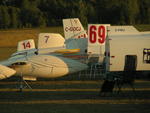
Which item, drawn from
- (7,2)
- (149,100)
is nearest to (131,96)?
(149,100)

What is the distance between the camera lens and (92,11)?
73500 mm

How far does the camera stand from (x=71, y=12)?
2808 inches

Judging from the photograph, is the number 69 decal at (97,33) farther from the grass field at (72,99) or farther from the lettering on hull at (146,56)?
the lettering on hull at (146,56)

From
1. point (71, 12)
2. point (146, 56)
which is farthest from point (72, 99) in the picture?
point (71, 12)

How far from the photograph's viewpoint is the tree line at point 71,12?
67188 millimetres

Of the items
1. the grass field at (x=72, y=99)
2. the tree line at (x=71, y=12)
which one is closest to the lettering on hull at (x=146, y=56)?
the grass field at (x=72, y=99)

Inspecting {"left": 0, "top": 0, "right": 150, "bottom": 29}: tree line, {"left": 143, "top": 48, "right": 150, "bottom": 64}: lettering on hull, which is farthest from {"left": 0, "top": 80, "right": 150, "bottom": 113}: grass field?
{"left": 0, "top": 0, "right": 150, "bottom": 29}: tree line

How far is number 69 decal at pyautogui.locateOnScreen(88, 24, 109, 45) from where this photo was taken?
2274 centimetres

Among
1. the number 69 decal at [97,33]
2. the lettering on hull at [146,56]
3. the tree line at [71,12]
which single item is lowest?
the lettering on hull at [146,56]

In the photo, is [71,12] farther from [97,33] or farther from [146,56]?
[146,56]

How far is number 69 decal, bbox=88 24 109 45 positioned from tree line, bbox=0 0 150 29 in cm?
4234

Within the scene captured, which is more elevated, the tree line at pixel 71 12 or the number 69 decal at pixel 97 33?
the tree line at pixel 71 12

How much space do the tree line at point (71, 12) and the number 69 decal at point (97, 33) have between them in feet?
139

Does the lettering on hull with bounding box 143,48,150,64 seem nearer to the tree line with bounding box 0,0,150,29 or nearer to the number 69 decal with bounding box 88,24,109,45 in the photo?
the number 69 decal with bounding box 88,24,109,45
